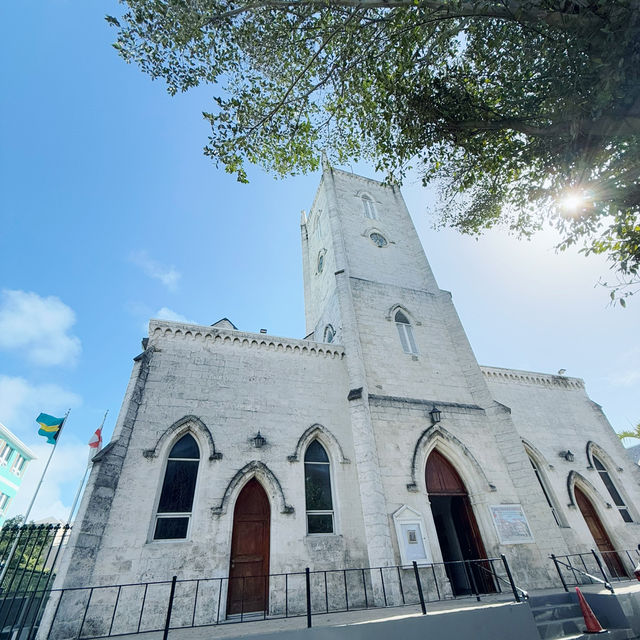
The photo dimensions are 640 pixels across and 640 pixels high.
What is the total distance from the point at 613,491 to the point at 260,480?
13622 mm

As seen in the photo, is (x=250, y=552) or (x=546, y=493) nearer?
(x=250, y=552)

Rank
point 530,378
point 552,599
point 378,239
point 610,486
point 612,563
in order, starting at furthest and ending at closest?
point 378,239 → point 530,378 → point 610,486 → point 612,563 → point 552,599

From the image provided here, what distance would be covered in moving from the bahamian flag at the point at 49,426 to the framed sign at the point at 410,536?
12.1 m

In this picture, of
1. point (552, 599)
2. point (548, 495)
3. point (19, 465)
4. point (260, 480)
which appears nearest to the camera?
point (552, 599)

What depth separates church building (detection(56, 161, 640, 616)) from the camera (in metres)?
8.12

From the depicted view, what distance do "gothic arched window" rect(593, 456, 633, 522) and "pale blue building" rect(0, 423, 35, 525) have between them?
41.0m

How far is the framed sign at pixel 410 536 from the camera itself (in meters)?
8.41

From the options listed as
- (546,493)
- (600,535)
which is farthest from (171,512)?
(600,535)

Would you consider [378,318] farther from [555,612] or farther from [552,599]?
[555,612]

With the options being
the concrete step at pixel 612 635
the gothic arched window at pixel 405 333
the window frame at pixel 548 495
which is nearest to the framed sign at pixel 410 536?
the concrete step at pixel 612 635

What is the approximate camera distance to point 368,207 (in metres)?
17.8

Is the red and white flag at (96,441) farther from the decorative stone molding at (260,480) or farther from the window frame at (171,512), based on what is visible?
the decorative stone molding at (260,480)

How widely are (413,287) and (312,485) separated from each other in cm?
908

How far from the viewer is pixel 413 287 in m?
14.9
